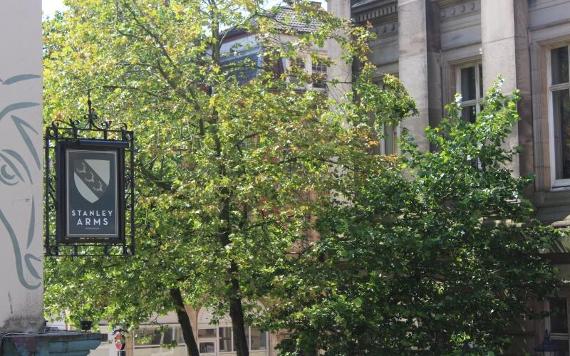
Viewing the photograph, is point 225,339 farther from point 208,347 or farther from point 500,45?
point 500,45

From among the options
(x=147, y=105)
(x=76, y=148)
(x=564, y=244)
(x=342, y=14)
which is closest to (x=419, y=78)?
(x=342, y=14)

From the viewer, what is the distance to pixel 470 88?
78.5 feet

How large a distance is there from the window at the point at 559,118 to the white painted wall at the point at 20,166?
13.0 meters

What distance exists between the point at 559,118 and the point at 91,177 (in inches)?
480

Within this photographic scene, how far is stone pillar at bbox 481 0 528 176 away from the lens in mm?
21875

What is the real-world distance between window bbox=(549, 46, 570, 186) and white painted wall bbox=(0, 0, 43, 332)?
13.0 metres

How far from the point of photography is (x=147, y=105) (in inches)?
764

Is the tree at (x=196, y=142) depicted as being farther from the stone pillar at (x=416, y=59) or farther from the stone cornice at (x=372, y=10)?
the stone cornice at (x=372, y=10)

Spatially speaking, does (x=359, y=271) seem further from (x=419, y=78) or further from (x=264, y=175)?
(x=419, y=78)

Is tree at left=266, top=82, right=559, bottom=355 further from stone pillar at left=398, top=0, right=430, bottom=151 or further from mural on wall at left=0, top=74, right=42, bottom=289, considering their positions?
mural on wall at left=0, top=74, right=42, bottom=289

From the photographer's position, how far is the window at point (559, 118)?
21672 mm

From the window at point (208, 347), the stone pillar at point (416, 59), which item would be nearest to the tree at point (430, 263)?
the stone pillar at point (416, 59)

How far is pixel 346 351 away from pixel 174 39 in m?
6.18

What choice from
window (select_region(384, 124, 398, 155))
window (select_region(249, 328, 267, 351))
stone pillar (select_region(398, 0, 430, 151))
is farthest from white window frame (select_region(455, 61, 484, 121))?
window (select_region(249, 328, 267, 351))
